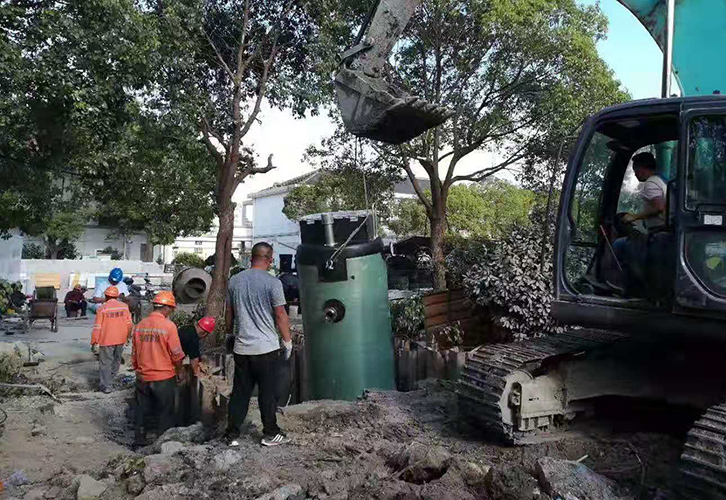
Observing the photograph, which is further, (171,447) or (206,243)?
(206,243)

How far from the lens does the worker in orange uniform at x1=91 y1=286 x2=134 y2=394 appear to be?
360 inches

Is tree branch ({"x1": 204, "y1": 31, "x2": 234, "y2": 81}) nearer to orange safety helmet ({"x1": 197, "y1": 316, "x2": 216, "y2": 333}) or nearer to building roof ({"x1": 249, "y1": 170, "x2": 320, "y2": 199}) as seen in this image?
orange safety helmet ({"x1": 197, "y1": 316, "x2": 216, "y2": 333})

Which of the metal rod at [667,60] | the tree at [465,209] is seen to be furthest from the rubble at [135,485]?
the tree at [465,209]

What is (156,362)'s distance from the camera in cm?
691

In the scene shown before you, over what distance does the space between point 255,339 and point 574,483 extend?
9.06 ft

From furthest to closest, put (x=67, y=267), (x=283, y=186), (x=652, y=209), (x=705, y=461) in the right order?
1. (x=283, y=186)
2. (x=67, y=267)
3. (x=652, y=209)
4. (x=705, y=461)

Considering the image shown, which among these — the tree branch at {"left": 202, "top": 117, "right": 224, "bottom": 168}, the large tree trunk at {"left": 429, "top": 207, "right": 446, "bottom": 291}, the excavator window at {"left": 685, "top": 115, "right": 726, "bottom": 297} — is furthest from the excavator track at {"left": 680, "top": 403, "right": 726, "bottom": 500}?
the tree branch at {"left": 202, "top": 117, "right": 224, "bottom": 168}

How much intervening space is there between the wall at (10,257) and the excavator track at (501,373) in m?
21.2

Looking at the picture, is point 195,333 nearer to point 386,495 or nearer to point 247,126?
point 386,495

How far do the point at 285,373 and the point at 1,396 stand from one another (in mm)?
4481

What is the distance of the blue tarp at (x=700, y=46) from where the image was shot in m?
6.18

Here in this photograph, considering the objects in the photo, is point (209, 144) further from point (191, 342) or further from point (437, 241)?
point (191, 342)

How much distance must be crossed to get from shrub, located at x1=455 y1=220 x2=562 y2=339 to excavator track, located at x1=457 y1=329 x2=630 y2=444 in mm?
3441

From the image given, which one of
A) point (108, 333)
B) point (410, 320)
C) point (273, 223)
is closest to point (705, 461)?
point (410, 320)
